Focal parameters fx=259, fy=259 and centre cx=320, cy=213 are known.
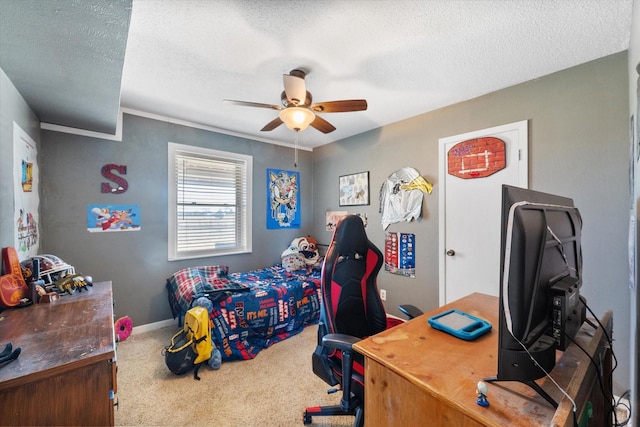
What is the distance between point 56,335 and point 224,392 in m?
1.22

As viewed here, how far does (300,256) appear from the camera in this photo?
387 centimetres

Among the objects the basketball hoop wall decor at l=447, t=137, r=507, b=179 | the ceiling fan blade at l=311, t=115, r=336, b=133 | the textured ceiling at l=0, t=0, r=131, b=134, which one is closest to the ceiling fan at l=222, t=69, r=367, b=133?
the ceiling fan blade at l=311, t=115, r=336, b=133

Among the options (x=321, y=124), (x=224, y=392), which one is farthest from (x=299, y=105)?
(x=224, y=392)

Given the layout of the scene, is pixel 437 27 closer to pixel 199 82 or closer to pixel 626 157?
pixel 626 157

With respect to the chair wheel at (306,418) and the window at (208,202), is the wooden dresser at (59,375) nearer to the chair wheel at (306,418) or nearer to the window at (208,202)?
the chair wheel at (306,418)

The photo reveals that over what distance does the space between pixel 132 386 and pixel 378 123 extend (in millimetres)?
3589

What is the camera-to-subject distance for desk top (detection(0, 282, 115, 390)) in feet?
3.05

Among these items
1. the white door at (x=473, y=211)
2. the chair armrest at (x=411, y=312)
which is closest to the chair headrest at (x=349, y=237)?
the chair armrest at (x=411, y=312)

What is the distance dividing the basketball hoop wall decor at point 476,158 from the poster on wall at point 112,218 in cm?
350

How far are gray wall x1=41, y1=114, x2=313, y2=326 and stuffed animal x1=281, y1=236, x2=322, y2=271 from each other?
84cm

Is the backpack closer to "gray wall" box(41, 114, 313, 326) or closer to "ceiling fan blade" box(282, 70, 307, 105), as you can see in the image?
"gray wall" box(41, 114, 313, 326)

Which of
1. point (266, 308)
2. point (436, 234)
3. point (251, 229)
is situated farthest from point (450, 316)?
point (251, 229)

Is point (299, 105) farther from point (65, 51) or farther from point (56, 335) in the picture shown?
point (56, 335)

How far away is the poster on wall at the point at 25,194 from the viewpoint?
6.00 ft
